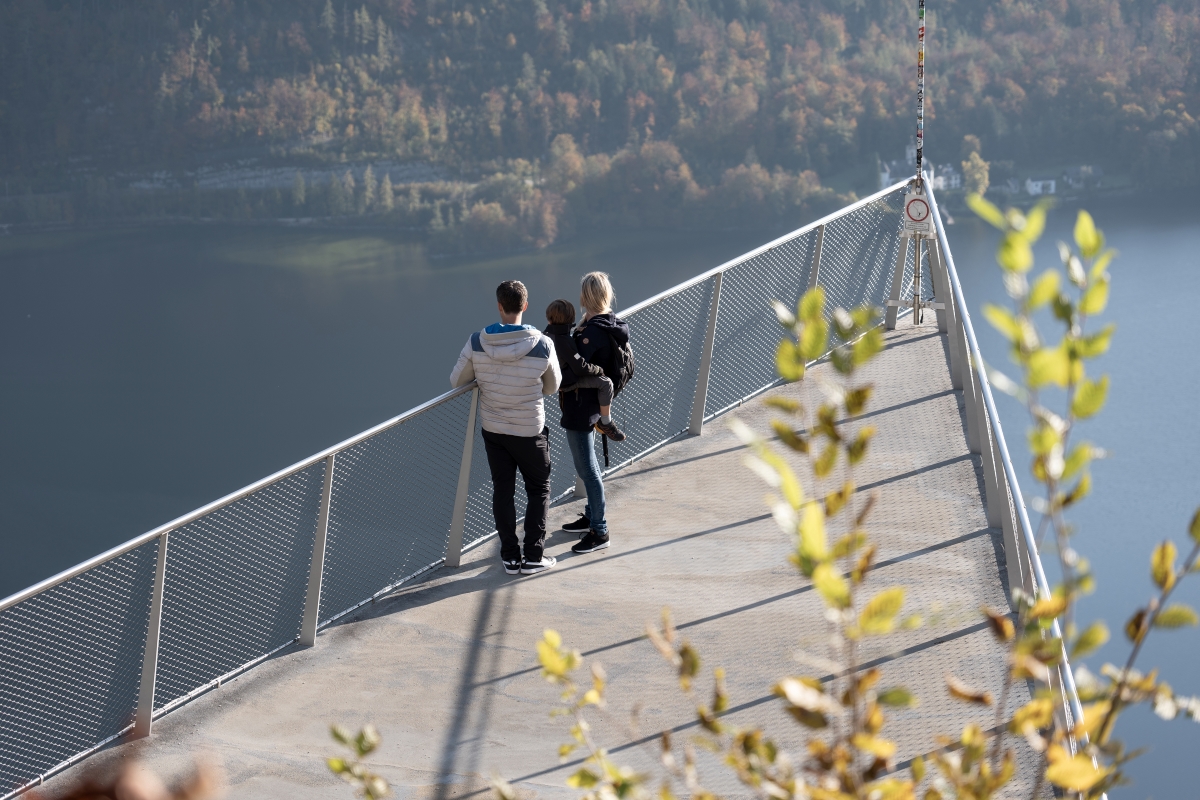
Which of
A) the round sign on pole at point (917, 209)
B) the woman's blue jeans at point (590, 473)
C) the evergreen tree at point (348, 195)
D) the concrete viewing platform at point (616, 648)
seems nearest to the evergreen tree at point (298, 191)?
Result: the evergreen tree at point (348, 195)

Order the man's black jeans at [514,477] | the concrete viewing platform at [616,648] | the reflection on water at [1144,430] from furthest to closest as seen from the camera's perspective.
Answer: the reflection on water at [1144,430] → the man's black jeans at [514,477] → the concrete viewing platform at [616,648]

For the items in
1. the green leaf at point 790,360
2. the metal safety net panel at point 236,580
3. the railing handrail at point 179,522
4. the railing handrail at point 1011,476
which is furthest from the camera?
the metal safety net panel at point 236,580

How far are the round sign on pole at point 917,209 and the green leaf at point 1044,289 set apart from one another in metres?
7.78

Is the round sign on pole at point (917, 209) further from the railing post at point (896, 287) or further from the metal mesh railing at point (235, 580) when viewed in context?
the metal mesh railing at point (235, 580)

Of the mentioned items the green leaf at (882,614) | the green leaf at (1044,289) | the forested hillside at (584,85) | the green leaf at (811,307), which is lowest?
the forested hillside at (584,85)

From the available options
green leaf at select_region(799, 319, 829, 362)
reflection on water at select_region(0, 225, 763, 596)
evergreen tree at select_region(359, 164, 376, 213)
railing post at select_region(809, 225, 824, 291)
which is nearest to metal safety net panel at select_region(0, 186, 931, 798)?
railing post at select_region(809, 225, 824, 291)

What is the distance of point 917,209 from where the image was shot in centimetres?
838

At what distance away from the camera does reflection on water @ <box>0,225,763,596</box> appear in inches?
3147

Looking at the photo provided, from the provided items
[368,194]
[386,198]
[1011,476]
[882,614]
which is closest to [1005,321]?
[882,614]

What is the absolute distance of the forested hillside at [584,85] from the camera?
112 metres

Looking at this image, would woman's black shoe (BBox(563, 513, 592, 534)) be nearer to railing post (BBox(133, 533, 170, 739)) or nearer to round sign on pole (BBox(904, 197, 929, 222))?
railing post (BBox(133, 533, 170, 739))

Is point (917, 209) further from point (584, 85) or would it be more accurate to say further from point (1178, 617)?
point (584, 85)

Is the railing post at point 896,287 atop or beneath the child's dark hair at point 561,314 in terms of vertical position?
beneath

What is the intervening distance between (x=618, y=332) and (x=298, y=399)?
8432 cm
